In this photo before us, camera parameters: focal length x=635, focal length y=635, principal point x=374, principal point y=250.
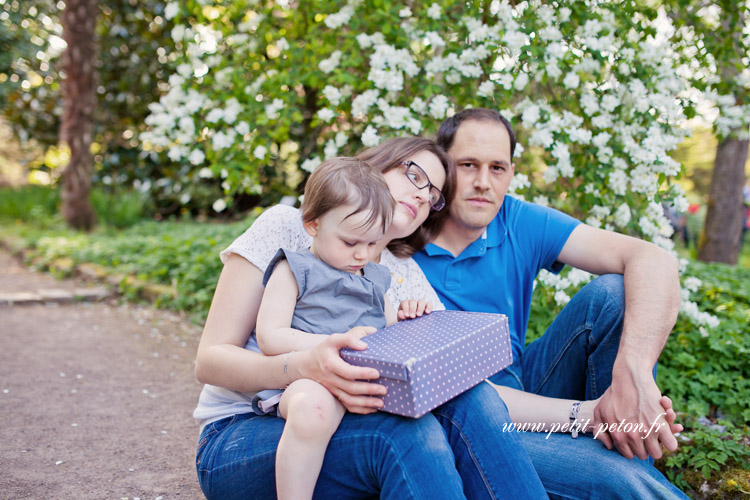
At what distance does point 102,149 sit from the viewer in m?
9.21

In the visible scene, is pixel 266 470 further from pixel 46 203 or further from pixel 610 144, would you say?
pixel 46 203

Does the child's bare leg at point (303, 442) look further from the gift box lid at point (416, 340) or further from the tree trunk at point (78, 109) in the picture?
the tree trunk at point (78, 109)

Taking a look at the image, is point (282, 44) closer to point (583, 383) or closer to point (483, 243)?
point (483, 243)

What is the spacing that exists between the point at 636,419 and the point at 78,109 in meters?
7.33

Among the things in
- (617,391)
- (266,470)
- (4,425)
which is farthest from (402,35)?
(4,425)

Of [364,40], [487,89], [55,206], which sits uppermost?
[364,40]

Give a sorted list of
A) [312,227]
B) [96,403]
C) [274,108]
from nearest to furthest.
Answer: [312,227] → [96,403] → [274,108]

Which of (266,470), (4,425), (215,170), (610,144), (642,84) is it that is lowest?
(4,425)

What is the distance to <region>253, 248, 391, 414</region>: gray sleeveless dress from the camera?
5.68 ft

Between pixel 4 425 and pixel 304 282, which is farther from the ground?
pixel 304 282

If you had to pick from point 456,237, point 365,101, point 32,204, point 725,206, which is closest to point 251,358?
point 456,237

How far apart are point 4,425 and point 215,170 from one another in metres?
1.56

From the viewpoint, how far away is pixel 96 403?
297cm

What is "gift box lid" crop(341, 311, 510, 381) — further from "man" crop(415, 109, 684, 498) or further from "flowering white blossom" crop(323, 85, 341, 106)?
"flowering white blossom" crop(323, 85, 341, 106)
